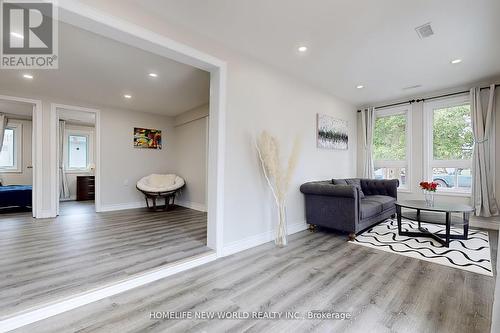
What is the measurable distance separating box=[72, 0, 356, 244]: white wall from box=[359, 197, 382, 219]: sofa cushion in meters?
0.95

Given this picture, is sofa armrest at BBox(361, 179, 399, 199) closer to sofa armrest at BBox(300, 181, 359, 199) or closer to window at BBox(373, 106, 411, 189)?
window at BBox(373, 106, 411, 189)

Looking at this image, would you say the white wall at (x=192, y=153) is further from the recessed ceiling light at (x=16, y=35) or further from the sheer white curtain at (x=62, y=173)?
the sheer white curtain at (x=62, y=173)

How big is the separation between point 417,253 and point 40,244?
4.88 m

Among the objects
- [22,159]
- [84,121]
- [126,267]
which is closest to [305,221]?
[126,267]

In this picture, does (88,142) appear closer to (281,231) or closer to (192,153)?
(192,153)

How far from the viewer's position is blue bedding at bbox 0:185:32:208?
15.9 ft

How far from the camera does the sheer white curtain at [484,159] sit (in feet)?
12.8

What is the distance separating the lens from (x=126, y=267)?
2.34 meters

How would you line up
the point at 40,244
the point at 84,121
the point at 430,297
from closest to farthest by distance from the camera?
the point at 430,297
the point at 40,244
the point at 84,121

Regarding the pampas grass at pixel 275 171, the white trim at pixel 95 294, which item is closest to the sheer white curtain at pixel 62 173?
the white trim at pixel 95 294

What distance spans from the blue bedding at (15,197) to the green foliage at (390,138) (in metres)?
8.05

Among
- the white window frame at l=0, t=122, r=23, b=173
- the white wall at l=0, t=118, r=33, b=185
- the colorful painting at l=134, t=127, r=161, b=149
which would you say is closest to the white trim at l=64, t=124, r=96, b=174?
the white wall at l=0, t=118, r=33, b=185

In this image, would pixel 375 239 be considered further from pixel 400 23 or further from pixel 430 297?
pixel 400 23

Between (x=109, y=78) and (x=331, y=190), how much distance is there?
12.8 ft
